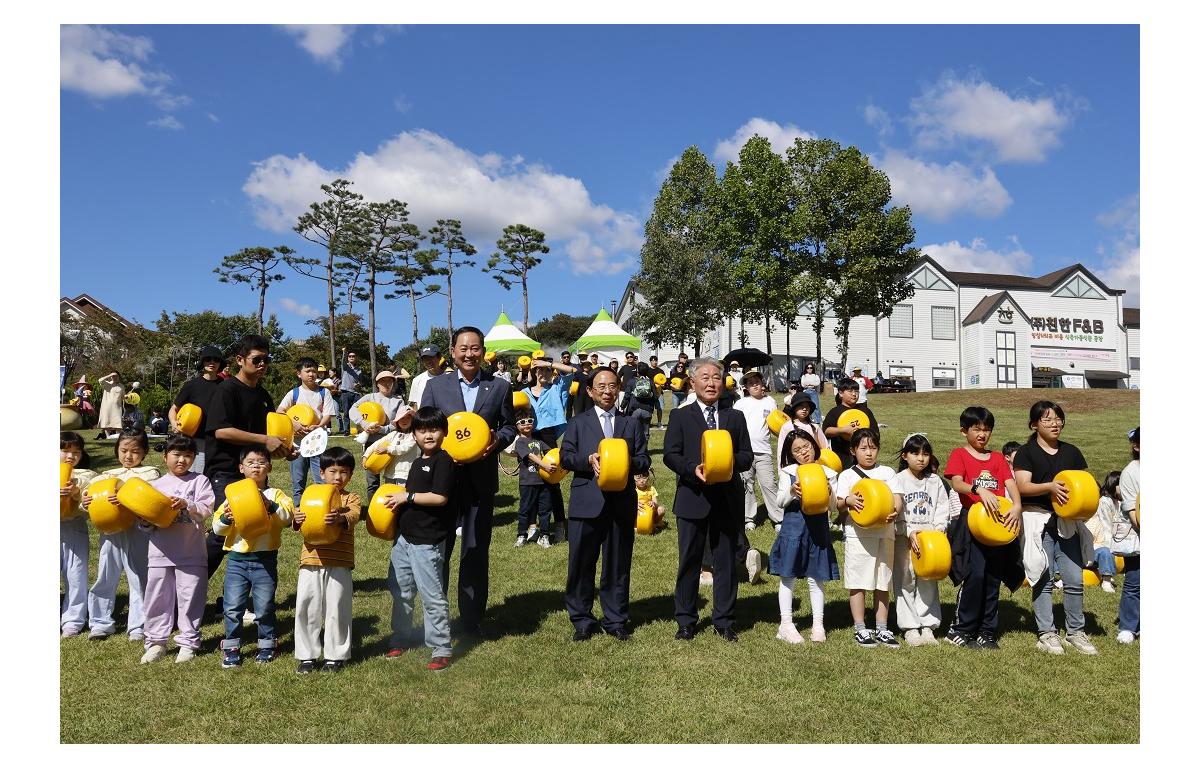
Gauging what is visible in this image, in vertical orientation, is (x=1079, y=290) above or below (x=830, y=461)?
above

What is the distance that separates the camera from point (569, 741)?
4.36 m

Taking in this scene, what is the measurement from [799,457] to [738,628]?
1.48 m

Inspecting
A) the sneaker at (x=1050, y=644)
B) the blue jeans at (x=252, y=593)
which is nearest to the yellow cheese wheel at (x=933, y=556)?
the sneaker at (x=1050, y=644)

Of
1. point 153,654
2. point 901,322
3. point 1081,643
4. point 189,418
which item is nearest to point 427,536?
point 153,654

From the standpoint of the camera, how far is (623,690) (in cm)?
498

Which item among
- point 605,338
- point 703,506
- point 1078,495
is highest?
point 605,338

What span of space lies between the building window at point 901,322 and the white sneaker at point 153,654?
53.5 meters

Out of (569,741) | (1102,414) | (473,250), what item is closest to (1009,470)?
(569,741)

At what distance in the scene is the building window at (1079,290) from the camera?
58.2 meters

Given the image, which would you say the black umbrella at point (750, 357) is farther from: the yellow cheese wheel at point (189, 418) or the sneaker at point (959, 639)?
the yellow cheese wheel at point (189, 418)

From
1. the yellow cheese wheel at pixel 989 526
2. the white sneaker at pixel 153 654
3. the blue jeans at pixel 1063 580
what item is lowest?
the white sneaker at pixel 153 654

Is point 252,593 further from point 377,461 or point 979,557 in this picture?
point 979,557

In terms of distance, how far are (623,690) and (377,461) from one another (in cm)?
317

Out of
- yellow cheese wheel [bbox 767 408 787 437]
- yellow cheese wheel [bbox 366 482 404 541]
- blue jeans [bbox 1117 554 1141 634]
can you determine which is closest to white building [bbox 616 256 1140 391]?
yellow cheese wheel [bbox 767 408 787 437]
